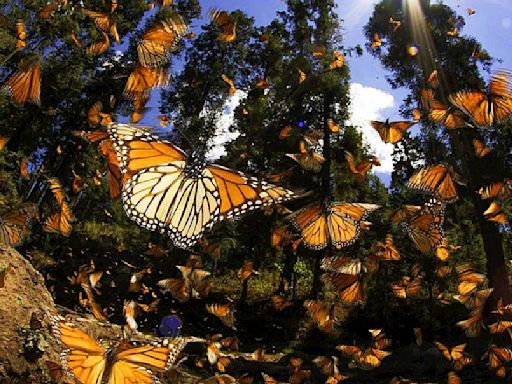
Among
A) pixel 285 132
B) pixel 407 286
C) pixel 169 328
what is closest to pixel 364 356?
pixel 407 286

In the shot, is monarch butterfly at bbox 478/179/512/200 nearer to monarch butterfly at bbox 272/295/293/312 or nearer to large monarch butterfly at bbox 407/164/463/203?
large monarch butterfly at bbox 407/164/463/203

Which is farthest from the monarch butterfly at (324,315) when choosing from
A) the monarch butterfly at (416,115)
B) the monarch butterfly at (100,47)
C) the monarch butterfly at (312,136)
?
the monarch butterfly at (100,47)

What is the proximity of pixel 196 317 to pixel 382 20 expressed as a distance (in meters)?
10.8

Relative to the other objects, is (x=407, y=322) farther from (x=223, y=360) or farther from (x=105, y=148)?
(x=105, y=148)

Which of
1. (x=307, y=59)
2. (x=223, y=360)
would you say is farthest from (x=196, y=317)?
(x=307, y=59)

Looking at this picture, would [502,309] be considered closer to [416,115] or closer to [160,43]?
[416,115]

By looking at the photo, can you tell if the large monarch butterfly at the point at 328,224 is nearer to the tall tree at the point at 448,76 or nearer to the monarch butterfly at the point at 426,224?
the monarch butterfly at the point at 426,224

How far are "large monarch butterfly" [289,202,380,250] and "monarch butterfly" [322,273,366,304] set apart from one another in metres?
0.97

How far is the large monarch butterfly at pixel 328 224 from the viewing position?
16.4 feet

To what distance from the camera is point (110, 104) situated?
18781 mm

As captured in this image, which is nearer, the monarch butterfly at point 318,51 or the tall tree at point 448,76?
the tall tree at point 448,76

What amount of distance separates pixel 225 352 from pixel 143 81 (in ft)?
27.6

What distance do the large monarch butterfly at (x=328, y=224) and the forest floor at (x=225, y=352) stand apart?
9.95ft

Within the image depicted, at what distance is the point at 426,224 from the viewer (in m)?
6.42
